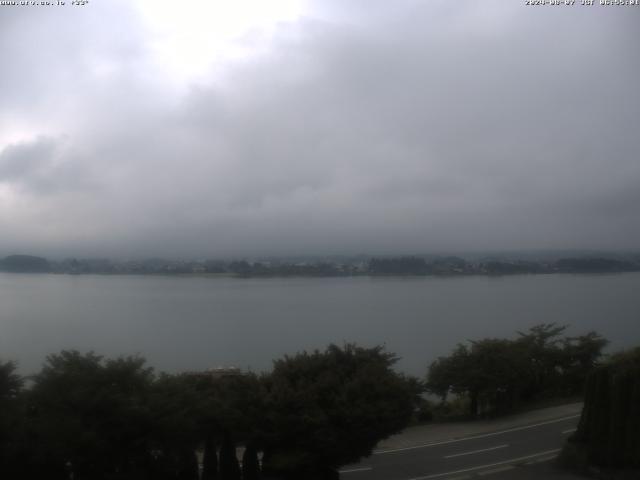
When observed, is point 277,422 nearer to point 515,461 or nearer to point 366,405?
point 366,405

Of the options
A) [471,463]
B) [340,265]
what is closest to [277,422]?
[471,463]

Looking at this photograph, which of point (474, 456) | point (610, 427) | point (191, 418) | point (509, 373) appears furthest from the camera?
point (509, 373)

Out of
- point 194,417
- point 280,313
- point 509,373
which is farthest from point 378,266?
point 194,417

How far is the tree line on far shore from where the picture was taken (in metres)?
8.74

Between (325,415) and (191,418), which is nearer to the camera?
(191,418)

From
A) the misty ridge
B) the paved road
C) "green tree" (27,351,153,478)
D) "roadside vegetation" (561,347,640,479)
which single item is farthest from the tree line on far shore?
the misty ridge

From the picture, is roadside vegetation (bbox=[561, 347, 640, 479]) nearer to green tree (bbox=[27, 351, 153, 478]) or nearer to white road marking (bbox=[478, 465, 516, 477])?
white road marking (bbox=[478, 465, 516, 477])

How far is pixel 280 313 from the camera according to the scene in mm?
41531

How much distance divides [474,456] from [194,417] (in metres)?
6.99

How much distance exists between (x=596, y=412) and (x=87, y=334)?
24.2 meters

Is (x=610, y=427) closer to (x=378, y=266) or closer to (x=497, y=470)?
(x=497, y=470)

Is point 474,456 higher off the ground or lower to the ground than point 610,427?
lower

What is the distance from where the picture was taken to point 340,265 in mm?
63625

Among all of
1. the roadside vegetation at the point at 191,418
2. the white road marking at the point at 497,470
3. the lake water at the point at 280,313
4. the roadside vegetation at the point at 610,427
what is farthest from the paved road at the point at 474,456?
the lake water at the point at 280,313
